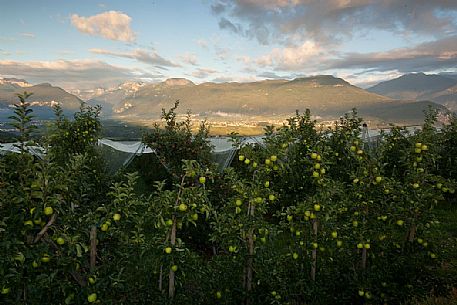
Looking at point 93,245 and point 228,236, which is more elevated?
point 93,245

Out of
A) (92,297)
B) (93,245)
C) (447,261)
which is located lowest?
(447,261)

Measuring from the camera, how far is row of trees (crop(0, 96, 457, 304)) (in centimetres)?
296

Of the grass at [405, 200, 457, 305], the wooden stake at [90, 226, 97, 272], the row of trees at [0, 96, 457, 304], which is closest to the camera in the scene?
the row of trees at [0, 96, 457, 304]

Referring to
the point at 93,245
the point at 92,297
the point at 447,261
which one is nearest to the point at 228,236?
the point at 93,245

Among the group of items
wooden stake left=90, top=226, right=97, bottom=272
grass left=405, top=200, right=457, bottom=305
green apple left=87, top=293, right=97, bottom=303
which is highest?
wooden stake left=90, top=226, right=97, bottom=272

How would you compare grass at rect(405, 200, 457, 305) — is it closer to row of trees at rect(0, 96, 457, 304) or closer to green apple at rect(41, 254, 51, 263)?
row of trees at rect(0, 96, 457, 304)

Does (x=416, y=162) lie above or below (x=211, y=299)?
above

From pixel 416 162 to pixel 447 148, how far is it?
9689mm

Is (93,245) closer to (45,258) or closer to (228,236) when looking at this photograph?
(45,258)

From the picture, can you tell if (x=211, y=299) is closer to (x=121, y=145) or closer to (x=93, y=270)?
(x=93, y=270)

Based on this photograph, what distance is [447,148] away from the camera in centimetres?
1291

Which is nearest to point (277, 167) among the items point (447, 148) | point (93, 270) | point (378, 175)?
point (378, 175)

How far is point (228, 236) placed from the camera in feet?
14.6

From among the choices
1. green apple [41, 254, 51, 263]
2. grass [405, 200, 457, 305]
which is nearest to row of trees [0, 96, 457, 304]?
green apple [41, 254, 51, 263]
